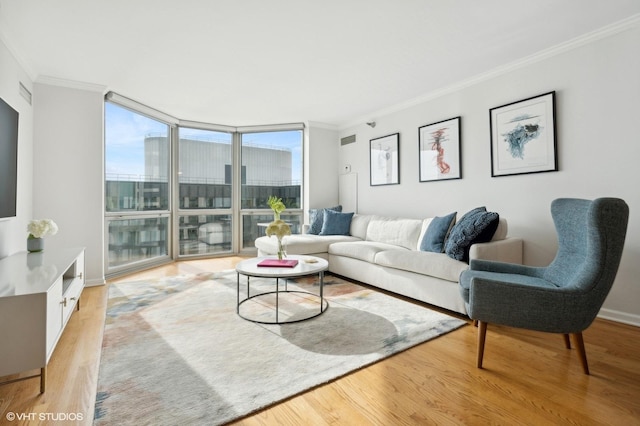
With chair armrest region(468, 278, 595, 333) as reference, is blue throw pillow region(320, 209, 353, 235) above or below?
above

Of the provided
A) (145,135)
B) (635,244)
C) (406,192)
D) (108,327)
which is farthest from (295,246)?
(635,244)

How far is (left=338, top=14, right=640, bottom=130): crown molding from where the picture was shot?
2.65 meters

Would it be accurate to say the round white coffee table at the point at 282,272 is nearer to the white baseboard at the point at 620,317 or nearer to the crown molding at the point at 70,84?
the white baseboard at the point at 620,317

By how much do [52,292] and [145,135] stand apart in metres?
3.70

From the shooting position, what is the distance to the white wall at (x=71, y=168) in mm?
3582

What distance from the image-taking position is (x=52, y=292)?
1833 mm

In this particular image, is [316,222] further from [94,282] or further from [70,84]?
[70,84]

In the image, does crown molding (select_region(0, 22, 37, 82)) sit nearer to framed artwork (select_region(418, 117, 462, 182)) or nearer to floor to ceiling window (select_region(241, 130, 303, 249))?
floor to ceiling window (select_region(241, 130, 303, 249))

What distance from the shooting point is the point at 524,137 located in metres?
3.29

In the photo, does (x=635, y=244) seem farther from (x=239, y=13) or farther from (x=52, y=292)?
(x=52, y=292)

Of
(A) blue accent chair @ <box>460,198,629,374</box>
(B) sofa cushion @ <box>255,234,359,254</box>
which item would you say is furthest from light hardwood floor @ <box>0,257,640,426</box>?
(B) sofa cushion @ <box>255,234,359,254</box>

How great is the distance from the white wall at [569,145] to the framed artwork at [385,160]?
24.5 inches

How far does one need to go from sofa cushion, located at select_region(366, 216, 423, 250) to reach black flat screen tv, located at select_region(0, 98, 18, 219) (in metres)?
3.89

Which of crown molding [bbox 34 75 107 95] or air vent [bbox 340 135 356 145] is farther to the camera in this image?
air vent [bbox 340 135 356 145]
